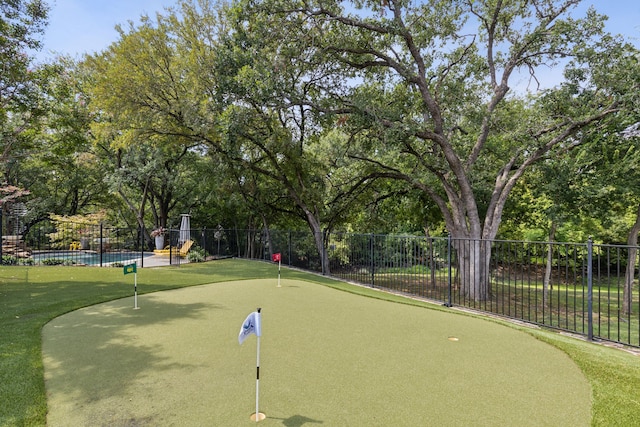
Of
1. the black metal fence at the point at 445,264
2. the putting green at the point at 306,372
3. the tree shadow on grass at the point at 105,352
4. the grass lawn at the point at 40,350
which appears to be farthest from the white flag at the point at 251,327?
the black metal fence at the point at 445,264

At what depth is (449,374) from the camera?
3531 millimetres

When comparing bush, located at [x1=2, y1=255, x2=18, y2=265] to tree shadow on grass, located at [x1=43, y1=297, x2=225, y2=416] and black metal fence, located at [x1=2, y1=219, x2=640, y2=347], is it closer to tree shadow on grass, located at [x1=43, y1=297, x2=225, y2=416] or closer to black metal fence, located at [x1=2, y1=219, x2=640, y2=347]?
black metal fence, located at [x1=2, y1=219, x2=640, y2=347]

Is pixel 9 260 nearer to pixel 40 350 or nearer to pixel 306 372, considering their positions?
pixel 40 350

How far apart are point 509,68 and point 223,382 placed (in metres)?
12.3

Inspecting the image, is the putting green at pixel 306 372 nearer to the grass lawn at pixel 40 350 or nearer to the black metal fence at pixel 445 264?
the grass lawn at pixel 40 350

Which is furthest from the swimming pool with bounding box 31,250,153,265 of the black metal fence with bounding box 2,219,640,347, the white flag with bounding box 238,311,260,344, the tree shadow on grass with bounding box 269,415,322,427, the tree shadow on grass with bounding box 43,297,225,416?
the tree shadow on grass with bounding box 269,415,322,427

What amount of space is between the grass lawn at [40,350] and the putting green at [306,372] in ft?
0.46

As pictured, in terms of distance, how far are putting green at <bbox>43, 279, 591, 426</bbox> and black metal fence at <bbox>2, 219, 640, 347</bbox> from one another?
1.96 metres

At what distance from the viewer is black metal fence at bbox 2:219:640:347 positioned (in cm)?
680

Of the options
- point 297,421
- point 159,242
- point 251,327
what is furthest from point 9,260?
point 297,421

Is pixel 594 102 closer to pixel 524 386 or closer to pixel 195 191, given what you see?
pixel 524 386

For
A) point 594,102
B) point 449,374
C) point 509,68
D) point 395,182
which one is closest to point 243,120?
point 395,182

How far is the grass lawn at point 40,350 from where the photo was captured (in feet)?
9.37

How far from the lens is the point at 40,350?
4.12 meters
